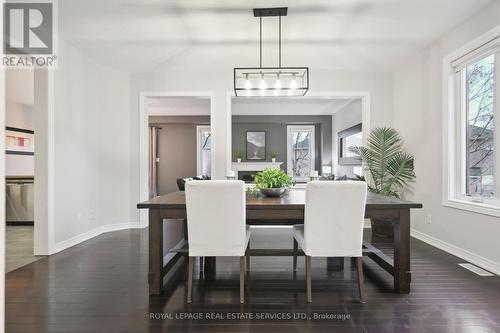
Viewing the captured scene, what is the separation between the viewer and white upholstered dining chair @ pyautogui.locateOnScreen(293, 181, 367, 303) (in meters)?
2.06

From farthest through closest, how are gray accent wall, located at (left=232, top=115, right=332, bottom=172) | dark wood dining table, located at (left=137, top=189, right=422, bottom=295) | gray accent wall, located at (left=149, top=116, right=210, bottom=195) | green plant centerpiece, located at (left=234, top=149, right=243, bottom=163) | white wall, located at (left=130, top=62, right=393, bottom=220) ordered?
gray accent wall, located at (left=149, top=116, right=210, bottom=195) < gray accent wall, located at (left=232, top=115, right=332, bottom=172) < green plant centerpiece, located at (left=234, top=149, right=243, bottom=163) < white wall, located at (left=130, top=62, right=393, bottom=220) < dark wood dining table, located at (left=137, top=189, right=422, bottom=295)

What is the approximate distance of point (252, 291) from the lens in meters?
2.32

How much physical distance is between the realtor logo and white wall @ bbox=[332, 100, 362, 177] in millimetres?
5904

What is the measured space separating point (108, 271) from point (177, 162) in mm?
6185

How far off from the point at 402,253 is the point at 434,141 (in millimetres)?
2052

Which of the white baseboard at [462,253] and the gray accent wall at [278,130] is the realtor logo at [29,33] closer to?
the white baseboard at [462,253]

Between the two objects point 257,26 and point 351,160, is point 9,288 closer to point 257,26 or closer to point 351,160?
point 257,26

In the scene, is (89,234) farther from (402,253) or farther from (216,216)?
(402,253)

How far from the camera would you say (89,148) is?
159 inches

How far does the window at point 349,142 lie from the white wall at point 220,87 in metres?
1.75

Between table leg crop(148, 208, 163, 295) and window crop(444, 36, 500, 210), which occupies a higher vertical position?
window crop(444, 36, 500, 210)

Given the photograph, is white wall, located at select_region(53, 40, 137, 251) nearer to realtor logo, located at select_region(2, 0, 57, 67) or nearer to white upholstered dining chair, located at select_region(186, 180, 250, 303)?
realtor logo, located at select_region(2, 0, 57, 67)

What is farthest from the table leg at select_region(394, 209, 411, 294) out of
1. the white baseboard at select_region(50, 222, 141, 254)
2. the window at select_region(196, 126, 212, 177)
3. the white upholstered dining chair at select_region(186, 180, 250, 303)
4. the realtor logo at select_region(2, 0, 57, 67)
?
the window at select_region(196, 126, 212, 177)

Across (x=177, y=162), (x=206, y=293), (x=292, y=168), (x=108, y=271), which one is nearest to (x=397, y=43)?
(x=206, y=293)
